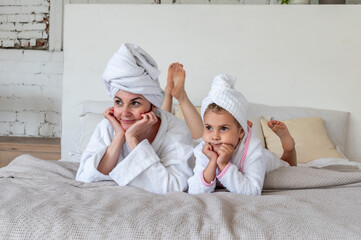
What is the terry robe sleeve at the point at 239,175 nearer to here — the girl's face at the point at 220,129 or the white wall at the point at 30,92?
the girl's face at the point at 220,129

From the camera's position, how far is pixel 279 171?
1.87m

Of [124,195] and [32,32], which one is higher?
[32,32]

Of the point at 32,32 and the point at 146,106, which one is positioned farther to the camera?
the point at 32,32

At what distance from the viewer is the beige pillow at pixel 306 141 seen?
2.88 meters

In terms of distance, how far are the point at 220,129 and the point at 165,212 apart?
0.58 m

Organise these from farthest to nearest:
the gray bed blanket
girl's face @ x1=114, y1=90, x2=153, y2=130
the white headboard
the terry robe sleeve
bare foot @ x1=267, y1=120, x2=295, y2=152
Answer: the white headboard, bare foot @ x1=267, y1=120, x2=295, y2=152, girl's face @ x1=114, y1=90, x2=153, y2=130, the terry robe sleeve, the gray bed blanket

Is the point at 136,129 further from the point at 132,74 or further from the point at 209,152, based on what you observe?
the point at 209,152

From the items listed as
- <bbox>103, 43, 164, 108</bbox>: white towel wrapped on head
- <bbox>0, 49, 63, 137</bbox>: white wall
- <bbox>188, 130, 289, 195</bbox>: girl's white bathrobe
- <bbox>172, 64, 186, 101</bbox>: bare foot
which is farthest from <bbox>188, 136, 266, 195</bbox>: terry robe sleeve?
<bbox>0, 49, 63, 137</bbox>: white wall

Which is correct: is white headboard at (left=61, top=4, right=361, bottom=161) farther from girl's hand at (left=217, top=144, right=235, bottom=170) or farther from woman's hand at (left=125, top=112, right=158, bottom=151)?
girl's hand at (left=217, top=144, right=235, bottom=170)

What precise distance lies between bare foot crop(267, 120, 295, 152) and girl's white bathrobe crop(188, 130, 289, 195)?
0.25m

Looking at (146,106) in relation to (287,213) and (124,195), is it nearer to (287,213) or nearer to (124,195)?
(124,195)

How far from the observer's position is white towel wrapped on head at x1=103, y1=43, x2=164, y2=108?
1861 mm

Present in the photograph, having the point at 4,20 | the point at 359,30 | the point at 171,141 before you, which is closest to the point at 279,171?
the point at 171,141

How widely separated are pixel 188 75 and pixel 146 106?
1713mm
